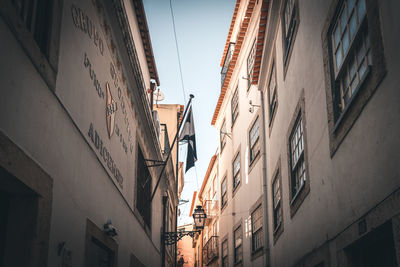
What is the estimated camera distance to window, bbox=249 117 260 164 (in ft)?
52.4

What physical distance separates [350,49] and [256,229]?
10.4m

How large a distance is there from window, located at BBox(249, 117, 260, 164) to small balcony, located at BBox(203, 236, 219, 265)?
9562 mm

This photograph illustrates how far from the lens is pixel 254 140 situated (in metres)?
16.5

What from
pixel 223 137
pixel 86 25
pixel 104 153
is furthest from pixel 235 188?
pixel 86 25

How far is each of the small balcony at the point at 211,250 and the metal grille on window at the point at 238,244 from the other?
5.31m

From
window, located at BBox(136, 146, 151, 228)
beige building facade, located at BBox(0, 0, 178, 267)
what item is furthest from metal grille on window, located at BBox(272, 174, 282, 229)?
beige building facade, located at BBox(0, 0, 178, 267)

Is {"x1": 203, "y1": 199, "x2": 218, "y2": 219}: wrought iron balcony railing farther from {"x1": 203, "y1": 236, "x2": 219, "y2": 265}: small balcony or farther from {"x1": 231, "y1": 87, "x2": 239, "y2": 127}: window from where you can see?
{"x1": 231, "y1": 87, "x2": 239, "y2": 127}: window

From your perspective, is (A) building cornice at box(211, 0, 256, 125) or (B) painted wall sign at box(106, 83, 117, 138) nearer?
(B) painted wall sign at box(106, 83, 117, 138)

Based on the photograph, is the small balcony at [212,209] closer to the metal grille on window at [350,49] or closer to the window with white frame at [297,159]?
the window with white frame at [297,159]

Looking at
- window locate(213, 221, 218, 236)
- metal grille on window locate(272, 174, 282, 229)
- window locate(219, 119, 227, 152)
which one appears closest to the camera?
metal grille on window locate(272, 174, 282, 229)

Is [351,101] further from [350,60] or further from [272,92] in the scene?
[272,92]

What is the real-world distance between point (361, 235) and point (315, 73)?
3144 millimetres

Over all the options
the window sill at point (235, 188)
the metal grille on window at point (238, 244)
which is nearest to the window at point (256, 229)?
the metal grille on window at point (238, 244)

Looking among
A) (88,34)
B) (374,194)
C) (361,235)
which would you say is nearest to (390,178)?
(374,194)
